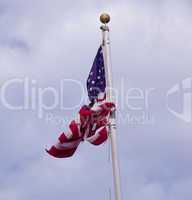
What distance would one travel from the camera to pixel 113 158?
1783 cm

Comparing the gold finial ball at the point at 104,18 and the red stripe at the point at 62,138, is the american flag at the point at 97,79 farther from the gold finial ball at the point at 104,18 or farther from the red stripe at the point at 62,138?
the red stripe at the point at 62,138

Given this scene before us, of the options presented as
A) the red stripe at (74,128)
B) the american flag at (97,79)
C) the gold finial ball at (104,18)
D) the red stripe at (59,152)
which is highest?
the gold finial ball at (104,18)

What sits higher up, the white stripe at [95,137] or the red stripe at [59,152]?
the white stripe at [95,137]

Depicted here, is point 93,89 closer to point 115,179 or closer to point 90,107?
point 90,107

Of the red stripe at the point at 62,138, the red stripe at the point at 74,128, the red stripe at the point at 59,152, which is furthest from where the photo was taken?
the red stripe at the point at 59,152

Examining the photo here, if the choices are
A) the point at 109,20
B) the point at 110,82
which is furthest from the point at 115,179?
the point at 109,20

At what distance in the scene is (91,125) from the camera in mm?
19062

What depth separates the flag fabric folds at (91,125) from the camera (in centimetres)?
1877

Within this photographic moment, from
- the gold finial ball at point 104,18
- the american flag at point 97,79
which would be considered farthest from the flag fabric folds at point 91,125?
the gold finial ball at point 104,18

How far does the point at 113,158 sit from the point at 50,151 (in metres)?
2.60

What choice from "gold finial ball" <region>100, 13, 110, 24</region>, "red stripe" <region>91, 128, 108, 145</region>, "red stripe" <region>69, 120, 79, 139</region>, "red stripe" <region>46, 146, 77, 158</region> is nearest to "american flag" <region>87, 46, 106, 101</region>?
"gold finial ball" <region>100, 13, 110, 24</region>

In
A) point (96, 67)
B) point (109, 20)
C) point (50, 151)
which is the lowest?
point (50, 151)

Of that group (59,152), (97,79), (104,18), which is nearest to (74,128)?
(59,152)

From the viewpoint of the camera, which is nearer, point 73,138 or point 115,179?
point 115,179
